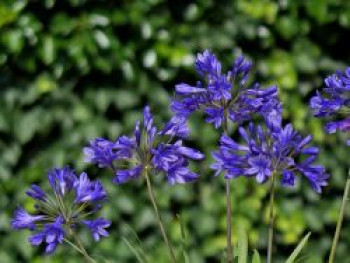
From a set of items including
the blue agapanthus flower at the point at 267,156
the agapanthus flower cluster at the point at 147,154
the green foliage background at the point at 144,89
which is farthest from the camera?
the green foliage background at the point at 144,89

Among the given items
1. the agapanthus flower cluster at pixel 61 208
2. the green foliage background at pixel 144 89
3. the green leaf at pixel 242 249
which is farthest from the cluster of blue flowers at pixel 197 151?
the green foliage background at pixel 144 89

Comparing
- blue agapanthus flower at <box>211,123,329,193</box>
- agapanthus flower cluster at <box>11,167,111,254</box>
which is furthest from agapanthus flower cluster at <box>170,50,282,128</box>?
agapanthus flower cluster at <box>11,167,111,254</box>

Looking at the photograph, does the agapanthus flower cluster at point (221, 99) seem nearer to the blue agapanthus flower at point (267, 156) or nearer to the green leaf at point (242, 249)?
the blue agapanthus flower at point (267, 156)

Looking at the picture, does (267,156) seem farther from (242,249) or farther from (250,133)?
(242,249)

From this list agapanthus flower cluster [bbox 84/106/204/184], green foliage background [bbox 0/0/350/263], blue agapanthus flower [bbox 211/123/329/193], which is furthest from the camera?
green foliage background [bbox 0/0/350/263]

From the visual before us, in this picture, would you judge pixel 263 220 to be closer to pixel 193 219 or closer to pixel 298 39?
pixel 193 219

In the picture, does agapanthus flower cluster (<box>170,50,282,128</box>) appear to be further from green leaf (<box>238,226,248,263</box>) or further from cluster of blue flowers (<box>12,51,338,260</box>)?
green leaf (<box>238,226,248,263</box>)

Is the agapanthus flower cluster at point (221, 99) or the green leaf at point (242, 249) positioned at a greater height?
the agapanthus flower cluster at point (221, 99)
